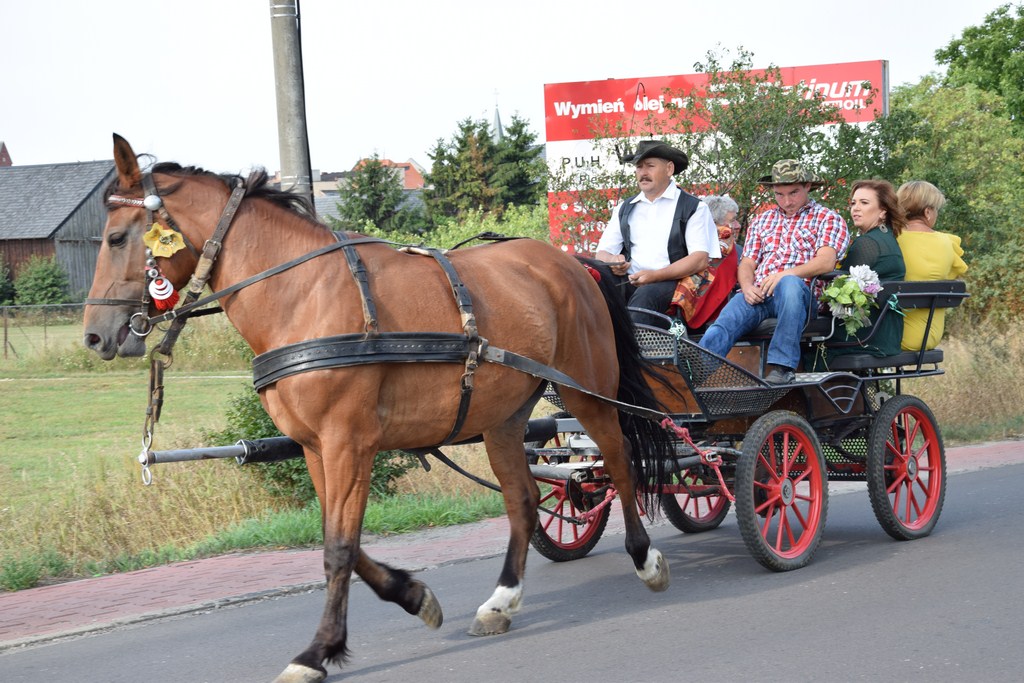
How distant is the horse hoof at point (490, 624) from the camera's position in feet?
17.0

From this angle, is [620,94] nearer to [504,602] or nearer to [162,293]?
[504,602]

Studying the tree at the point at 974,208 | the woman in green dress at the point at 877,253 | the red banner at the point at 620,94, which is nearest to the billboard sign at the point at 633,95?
the red banner at the point at 620,94

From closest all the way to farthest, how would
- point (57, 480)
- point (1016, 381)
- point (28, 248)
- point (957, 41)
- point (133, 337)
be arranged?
point (133, 337) < point (57, 480) < point (1016, 381) < point (957, 41) < point (28, 248)

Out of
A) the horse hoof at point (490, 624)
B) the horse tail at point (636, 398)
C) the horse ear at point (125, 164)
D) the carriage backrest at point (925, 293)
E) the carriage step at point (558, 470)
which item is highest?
the horse ear at point (125, 164)

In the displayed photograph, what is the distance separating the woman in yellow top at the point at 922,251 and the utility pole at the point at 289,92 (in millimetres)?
3956

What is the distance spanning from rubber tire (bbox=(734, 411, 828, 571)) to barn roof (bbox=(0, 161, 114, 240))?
1847 inches

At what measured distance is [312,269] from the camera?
15.5 ft

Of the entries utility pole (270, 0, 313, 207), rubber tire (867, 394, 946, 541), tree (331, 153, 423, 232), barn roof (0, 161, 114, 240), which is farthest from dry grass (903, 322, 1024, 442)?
barn roof (0, 161, 114, 240)

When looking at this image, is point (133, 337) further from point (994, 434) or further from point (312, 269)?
point (994, 434)

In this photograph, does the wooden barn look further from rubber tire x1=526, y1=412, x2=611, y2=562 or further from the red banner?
rubber tire x1=526, y1=412, x2=611, y2=562

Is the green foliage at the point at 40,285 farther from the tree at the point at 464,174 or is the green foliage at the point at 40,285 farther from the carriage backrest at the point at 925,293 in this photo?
the carriage backrest at the point at 925,293

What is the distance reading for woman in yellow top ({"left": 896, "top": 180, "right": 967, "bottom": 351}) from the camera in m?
7.07

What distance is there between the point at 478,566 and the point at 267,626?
5.03ft

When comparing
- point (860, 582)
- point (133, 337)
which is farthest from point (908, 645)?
point (133, 337)
